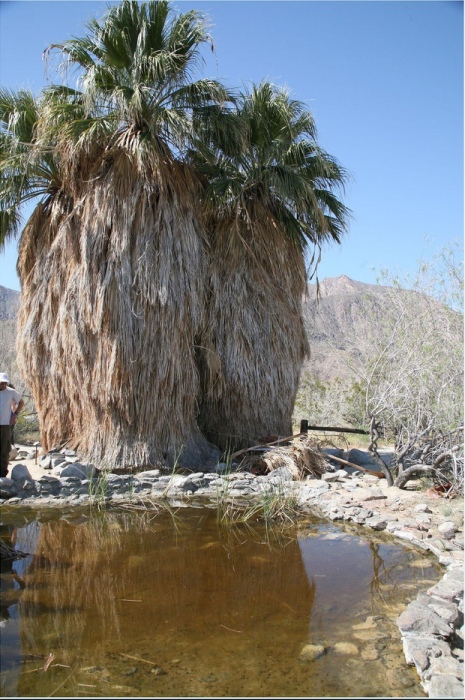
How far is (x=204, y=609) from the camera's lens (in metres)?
4.50

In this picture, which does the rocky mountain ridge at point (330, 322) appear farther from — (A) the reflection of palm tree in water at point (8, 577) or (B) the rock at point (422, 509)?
(A) the reflection of palm tree in water at point (8, 577)

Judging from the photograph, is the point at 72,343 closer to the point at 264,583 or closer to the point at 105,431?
the point at 105,431

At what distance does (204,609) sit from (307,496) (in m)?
3.56

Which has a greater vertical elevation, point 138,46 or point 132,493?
point 138,46

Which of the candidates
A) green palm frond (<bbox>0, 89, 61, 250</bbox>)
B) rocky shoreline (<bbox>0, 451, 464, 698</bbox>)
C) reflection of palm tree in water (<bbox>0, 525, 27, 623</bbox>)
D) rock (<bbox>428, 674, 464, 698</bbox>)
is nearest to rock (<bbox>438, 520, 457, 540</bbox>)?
rocky shoreline (<bbox>0, 451, 464, 698</bbox>)

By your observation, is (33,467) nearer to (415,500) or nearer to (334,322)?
(415,500)

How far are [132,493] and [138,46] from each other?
21.1 feet

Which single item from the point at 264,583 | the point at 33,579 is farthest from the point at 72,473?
the point at 264,583

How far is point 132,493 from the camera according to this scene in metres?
8.00

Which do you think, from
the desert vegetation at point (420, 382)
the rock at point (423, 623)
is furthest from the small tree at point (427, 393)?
the rock at point (423, 623)

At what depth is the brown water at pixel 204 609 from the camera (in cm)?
350

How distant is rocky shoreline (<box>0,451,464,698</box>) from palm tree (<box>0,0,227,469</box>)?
748 mm

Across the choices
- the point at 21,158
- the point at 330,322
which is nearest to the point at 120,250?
the point at 21,158

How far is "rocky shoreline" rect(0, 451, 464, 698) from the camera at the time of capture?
212 inches
